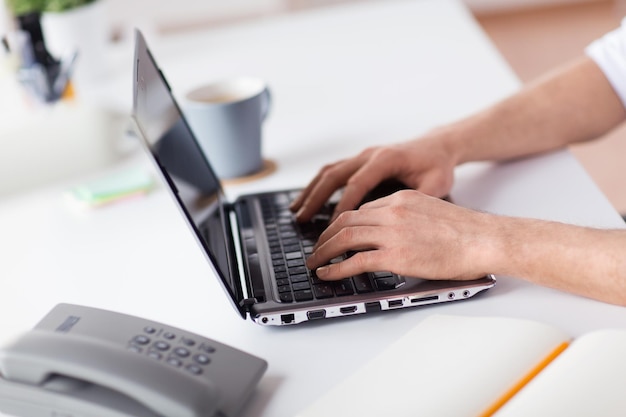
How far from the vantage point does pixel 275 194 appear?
1.16 m

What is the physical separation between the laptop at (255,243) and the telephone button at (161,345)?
9cm

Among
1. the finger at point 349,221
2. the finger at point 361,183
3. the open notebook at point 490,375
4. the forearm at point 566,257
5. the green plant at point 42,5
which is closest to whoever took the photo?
the open notebook at point 490,375

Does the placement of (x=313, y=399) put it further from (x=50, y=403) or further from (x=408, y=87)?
(x=408, y=87)

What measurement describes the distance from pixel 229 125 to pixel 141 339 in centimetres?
49

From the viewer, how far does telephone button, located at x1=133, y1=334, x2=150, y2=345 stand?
30.8 inches

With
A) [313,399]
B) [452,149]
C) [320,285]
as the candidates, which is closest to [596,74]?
[452,149]

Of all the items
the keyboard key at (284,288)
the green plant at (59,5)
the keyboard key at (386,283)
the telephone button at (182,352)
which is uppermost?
the green plant at (59,5)

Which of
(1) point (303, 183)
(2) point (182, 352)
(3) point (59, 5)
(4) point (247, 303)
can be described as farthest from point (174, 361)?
(3) point (59, 5)

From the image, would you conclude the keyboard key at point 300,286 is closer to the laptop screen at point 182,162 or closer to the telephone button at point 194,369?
the laptop screen at point 182,162

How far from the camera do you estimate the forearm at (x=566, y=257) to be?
0.85 m

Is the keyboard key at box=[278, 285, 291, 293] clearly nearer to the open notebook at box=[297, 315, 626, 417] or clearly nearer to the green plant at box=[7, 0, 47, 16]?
the open notebook at box=[297, 315, 626, 417]

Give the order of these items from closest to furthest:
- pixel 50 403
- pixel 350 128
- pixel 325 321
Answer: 1. pixel 50 403
2. pixel 325 321
3. pixel 350 128

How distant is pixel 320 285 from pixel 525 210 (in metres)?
0.32

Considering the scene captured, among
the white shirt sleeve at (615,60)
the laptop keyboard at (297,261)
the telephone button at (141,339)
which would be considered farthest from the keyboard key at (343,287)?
the white shirt sleeve at (615,60)
